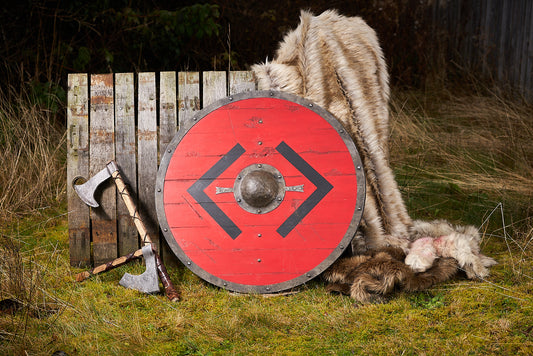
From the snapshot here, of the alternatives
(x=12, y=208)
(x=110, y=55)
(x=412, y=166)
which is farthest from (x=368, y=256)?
(x=110, y=55)

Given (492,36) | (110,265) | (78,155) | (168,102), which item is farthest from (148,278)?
(492,36)

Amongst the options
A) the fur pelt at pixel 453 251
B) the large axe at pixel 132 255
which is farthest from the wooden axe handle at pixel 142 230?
the fur pelt at pixel 453 251

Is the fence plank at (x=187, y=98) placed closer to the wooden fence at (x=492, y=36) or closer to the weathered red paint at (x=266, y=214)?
the weathered red paint at (x=266, y=214)

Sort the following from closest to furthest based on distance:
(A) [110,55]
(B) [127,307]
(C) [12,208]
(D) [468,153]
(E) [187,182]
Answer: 1. (B) [127,307]
2. (E) [187,182]
3. (C) [12,208]
4. (D) [468,153]
5. (A) [110,55]

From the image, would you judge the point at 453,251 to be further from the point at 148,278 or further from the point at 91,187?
the point at 91,187

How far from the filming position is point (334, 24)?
304 cm

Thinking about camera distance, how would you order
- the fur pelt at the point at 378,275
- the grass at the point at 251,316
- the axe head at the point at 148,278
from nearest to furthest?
the grass at the point at 251,316
the fur pelt at the point at 378,275
the axe head at the point at 148,278

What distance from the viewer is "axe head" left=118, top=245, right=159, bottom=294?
2.58 meters

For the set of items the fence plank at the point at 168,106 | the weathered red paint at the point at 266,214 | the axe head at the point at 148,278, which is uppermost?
the fence plank at the point at 168,106

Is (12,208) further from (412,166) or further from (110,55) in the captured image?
(412,166)

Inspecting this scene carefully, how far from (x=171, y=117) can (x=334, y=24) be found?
0.99 m

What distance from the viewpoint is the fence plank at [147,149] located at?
2863mm

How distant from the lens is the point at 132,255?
266cm

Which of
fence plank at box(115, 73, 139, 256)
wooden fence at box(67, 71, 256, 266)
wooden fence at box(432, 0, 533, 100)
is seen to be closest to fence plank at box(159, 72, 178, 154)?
wooden fence at box(67, 71, 256, 266)
